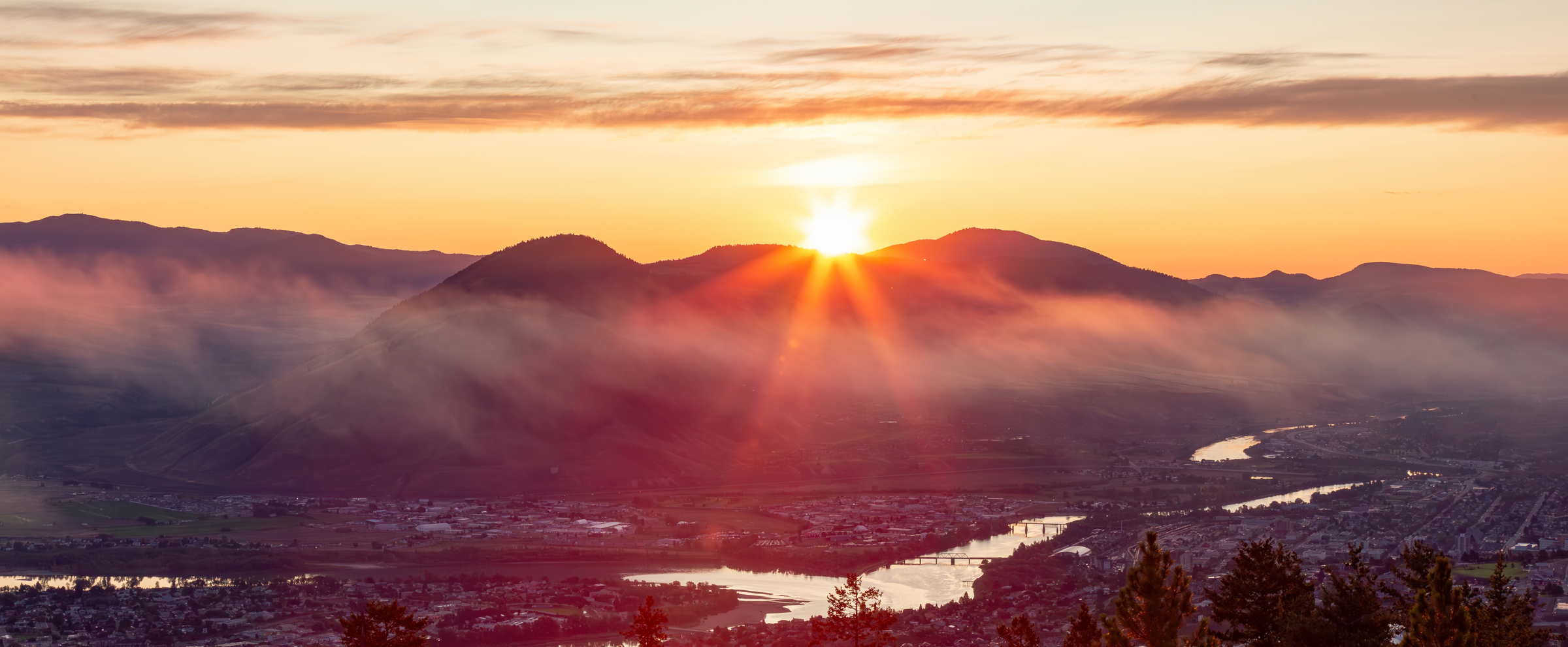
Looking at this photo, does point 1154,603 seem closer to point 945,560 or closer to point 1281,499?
point 945,560

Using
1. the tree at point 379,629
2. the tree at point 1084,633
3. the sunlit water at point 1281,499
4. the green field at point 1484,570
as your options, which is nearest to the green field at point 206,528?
the sunlit water at point 1281,499

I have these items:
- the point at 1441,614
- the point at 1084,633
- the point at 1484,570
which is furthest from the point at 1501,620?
the point at 1484,570

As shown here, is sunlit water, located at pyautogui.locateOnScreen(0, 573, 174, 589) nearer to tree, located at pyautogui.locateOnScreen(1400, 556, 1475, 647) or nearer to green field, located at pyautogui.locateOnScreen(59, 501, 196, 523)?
green field, located at pyautogui.locateOnScreen(59, 501, 196, 523)

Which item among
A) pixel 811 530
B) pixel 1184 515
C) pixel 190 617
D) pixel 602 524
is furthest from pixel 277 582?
pixel 1184 515

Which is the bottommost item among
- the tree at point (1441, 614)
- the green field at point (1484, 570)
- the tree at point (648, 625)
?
the green field at point (1484, 570)

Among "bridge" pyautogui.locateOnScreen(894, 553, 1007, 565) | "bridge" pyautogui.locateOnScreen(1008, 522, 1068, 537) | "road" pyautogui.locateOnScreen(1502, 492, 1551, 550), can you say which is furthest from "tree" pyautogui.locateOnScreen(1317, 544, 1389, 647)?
"bridge" pyautogui.locateOnScreen(1008, 522, 1068, 537)

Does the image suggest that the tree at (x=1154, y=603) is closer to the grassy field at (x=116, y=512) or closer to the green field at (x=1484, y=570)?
the green field at (x=1484, y=570)
